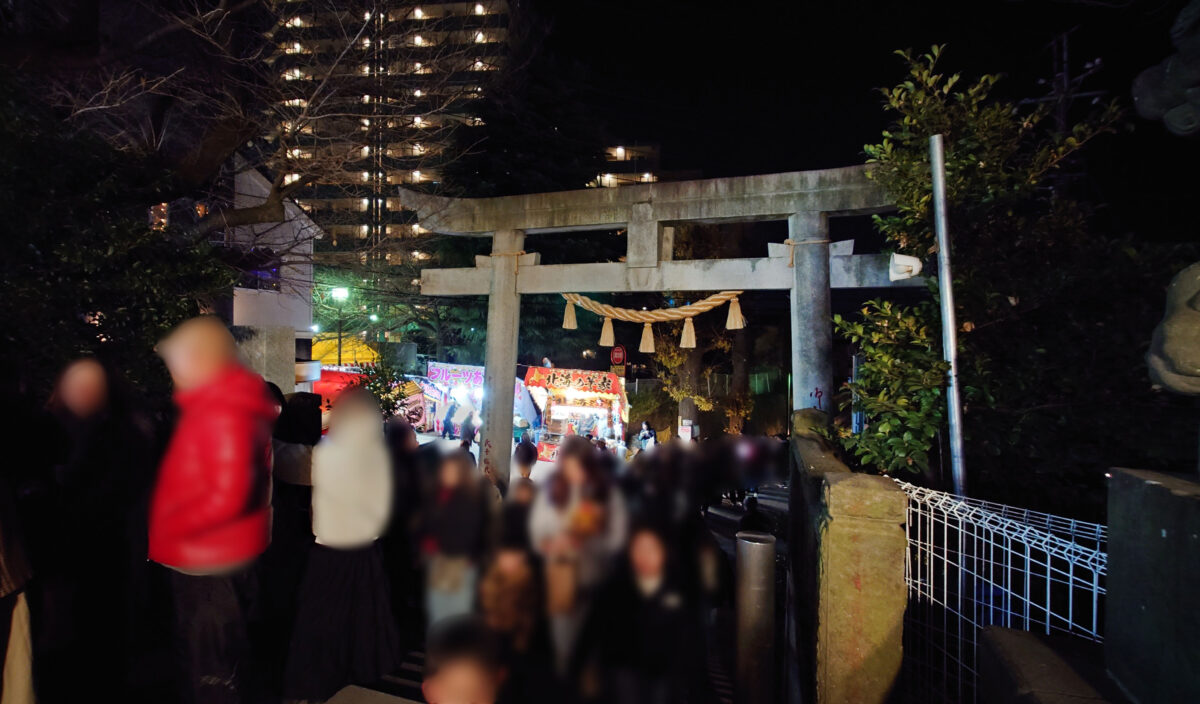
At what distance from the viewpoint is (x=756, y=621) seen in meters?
3.78

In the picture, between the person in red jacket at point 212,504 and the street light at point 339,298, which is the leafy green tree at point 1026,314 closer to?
the person in red jacket at point 212,504

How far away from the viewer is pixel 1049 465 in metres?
→ 4.33

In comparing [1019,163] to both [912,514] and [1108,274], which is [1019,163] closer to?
[1108,274]

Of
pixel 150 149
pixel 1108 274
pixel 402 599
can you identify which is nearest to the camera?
pixel 1108 274

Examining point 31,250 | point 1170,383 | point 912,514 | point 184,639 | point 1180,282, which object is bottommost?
point 184,639

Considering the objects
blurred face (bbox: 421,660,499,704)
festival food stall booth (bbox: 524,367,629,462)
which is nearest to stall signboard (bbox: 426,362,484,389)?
festival food stall booth (bbox: 524,367,629,462)

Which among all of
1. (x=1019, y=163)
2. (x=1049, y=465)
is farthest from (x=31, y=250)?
(x=1019, y=163)

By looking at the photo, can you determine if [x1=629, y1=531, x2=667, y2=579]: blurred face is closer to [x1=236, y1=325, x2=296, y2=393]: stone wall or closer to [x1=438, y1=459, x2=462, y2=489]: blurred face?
[x1=438, y1=459, x2=462, y2=489]: blurred face

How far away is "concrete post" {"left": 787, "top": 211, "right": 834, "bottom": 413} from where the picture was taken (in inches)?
277

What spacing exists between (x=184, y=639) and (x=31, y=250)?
12.4 ft

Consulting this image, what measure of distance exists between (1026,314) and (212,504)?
5727 millimetres

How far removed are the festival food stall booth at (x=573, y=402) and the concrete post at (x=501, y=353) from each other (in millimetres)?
5823

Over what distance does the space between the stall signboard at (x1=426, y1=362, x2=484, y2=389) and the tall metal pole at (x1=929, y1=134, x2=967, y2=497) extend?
12472 mm

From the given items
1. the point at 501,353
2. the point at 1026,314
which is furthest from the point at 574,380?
the point at 1026,314
